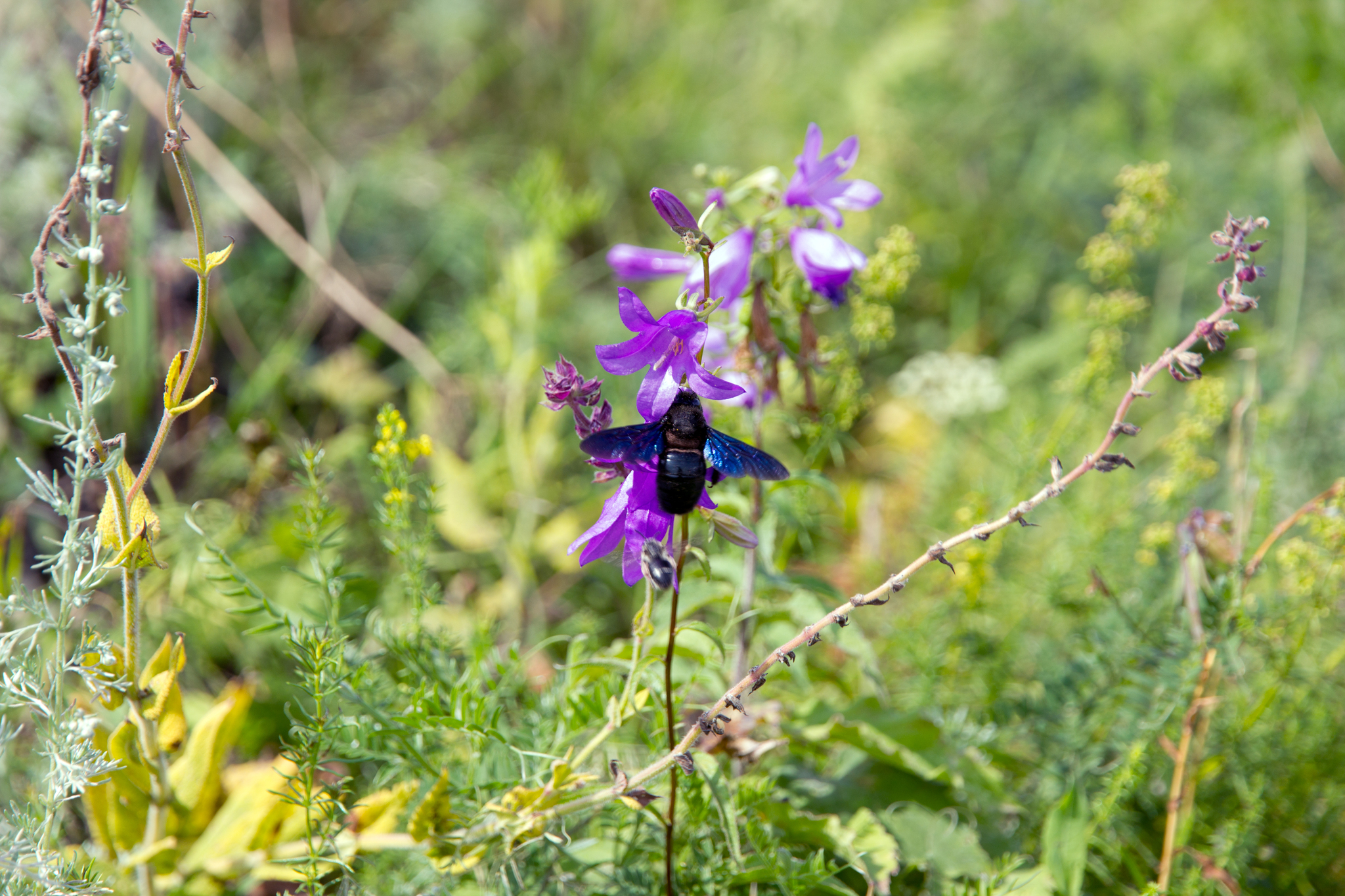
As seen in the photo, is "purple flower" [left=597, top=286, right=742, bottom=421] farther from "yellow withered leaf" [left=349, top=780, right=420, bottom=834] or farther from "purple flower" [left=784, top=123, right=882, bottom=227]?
"yellow withered leaf" [left=349, top=780, right=420, bottom=834]

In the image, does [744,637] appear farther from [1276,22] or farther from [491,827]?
[1276,22]

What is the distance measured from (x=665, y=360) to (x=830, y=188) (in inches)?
23.5

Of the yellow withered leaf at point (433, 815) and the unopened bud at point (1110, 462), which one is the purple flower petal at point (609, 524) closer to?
the yellow withered leaf at point (433, 815)

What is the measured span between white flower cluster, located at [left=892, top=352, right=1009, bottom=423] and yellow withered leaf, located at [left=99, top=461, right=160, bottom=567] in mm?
2188

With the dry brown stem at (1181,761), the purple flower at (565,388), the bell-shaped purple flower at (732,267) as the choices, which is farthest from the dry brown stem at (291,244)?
the dry brown stem at (1181,761)

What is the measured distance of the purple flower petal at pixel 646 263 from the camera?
1812 millimetres

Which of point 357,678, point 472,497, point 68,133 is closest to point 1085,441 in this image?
point 472,497

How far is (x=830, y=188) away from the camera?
168 centimetres

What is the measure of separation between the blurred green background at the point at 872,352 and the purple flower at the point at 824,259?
1.06 ft

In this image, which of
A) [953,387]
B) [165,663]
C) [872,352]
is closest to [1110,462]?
[165,663]

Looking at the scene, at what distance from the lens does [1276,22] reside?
4.15 m

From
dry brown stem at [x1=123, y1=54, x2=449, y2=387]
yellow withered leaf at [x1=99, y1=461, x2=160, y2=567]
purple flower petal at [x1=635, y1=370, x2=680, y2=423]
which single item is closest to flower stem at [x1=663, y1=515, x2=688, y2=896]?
purple flower petal at [x1=635, y1=370, x2=680, y2=423]

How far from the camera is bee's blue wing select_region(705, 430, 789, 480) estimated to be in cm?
130

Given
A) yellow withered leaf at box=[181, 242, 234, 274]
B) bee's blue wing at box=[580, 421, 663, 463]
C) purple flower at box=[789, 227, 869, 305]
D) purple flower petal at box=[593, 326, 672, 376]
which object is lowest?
bee's blue wing at box=[580, 421, 663, 463]
